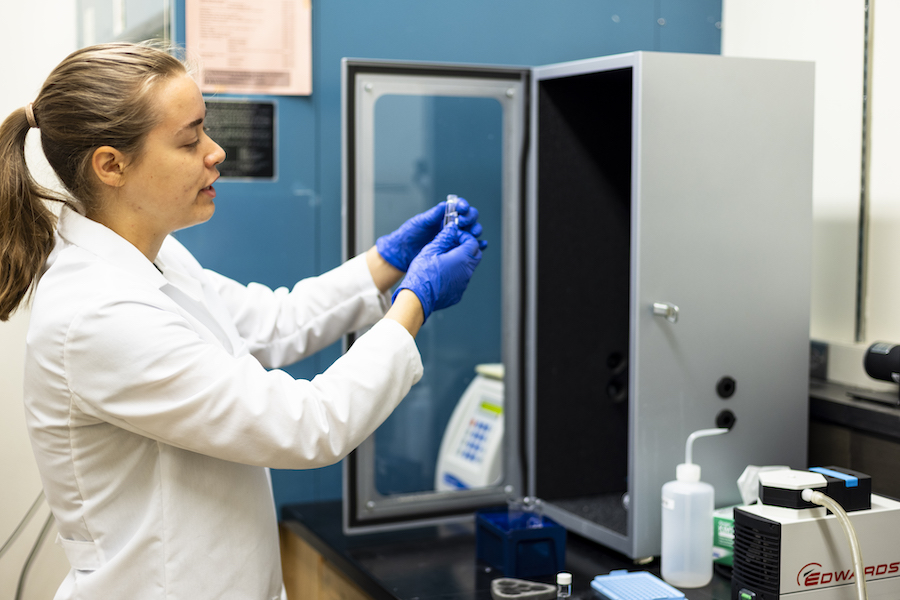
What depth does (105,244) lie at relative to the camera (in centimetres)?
115

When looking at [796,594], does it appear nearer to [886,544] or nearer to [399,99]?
[886,544]

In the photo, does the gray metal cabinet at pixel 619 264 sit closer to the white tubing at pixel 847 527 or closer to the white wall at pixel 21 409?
the white tubing at pixel 847 527

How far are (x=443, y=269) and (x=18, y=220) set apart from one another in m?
0.61

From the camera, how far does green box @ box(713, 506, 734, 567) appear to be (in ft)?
4.76

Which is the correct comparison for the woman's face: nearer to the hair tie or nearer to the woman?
the woman

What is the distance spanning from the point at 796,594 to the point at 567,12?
1.41m

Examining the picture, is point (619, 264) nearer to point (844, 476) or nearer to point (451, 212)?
point (451, 212)

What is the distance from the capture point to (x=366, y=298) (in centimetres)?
157

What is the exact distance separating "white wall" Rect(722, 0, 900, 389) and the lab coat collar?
1.41m

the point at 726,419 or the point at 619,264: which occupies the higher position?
the point at 619,264

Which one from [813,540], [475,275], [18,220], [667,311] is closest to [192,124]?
[18,220]

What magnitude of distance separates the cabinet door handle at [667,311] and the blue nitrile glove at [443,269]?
1.06 feet

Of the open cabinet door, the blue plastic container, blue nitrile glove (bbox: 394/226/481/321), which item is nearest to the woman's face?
blue nitrile glove (bbox: 394/226/481/321)

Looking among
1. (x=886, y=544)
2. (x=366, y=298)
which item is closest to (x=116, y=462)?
(x=366, y=298)
